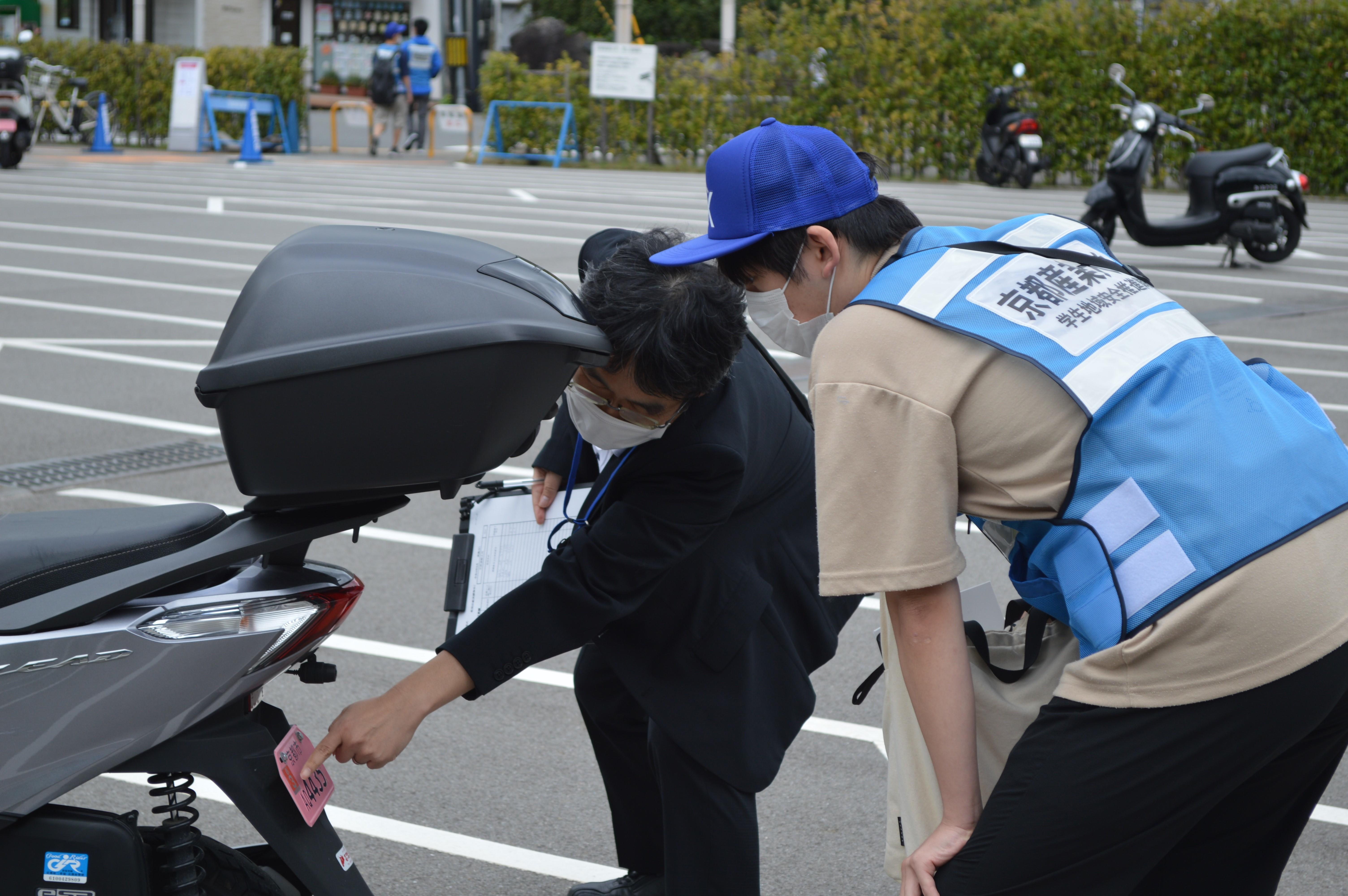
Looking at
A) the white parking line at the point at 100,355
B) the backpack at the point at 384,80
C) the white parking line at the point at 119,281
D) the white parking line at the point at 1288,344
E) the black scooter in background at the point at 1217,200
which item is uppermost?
the backpack at the point at 384,80

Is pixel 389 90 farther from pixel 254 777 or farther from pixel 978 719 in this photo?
pixel 978 719

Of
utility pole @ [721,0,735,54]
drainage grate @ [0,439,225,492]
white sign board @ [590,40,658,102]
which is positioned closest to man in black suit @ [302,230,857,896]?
drainage grate @ [0,439,225,492]

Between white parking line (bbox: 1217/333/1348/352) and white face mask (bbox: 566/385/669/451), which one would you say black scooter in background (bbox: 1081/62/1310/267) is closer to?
white parking line (bbox: 1217/333/1348/352)

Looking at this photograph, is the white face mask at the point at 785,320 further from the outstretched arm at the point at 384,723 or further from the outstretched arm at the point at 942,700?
the outstretched arm at the point at 384,723

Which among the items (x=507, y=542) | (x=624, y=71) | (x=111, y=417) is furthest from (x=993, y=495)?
(x=624, y=71)

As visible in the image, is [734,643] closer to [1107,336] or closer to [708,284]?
[708,284]

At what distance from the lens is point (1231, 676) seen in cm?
159

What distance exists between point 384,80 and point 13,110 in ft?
21.4

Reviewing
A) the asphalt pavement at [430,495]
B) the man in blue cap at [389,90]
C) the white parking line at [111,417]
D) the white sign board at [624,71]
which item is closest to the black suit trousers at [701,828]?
the asphalt pavement at [430,495]

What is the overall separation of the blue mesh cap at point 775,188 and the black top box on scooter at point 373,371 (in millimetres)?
325

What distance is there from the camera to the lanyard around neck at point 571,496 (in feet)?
7.49

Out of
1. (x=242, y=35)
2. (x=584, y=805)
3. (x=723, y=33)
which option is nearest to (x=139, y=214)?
(x=584, y=805)

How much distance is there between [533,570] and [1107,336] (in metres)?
1.26

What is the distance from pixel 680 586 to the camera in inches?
90.5
